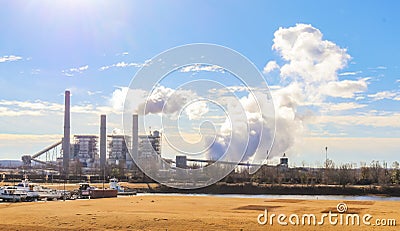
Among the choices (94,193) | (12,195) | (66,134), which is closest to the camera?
(12,195)

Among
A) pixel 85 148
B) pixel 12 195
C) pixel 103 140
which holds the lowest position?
pixel 12 195

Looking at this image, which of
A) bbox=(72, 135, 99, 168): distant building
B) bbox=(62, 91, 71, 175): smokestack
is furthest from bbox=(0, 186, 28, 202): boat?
bbox=(72, 135, 99, 168): distant building

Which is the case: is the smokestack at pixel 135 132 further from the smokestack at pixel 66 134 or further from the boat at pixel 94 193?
the boat at pixel 94 193

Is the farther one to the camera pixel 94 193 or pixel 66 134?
pixel 66 134

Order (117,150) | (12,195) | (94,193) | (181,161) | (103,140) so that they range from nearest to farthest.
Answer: (12,195) → (94,193) → (181,161) → (103,140) → (117,150)

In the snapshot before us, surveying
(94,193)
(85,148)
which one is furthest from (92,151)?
(94,193)

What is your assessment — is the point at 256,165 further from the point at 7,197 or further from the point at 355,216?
the point at 355,216

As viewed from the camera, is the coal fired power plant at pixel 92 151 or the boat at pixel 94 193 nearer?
the boat at pixel 94 193

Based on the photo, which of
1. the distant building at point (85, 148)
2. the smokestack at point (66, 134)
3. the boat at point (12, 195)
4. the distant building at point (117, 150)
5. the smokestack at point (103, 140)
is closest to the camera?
the boat at point (12, 195)

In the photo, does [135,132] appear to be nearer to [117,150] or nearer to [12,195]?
[117,150]

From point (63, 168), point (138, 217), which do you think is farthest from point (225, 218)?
point (63, 168)

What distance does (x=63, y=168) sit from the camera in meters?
115

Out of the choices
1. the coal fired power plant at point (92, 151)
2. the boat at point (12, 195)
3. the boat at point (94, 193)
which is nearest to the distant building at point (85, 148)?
the coal fired power plant at point (92, 151)

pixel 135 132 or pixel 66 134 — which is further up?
pixel 135 132
